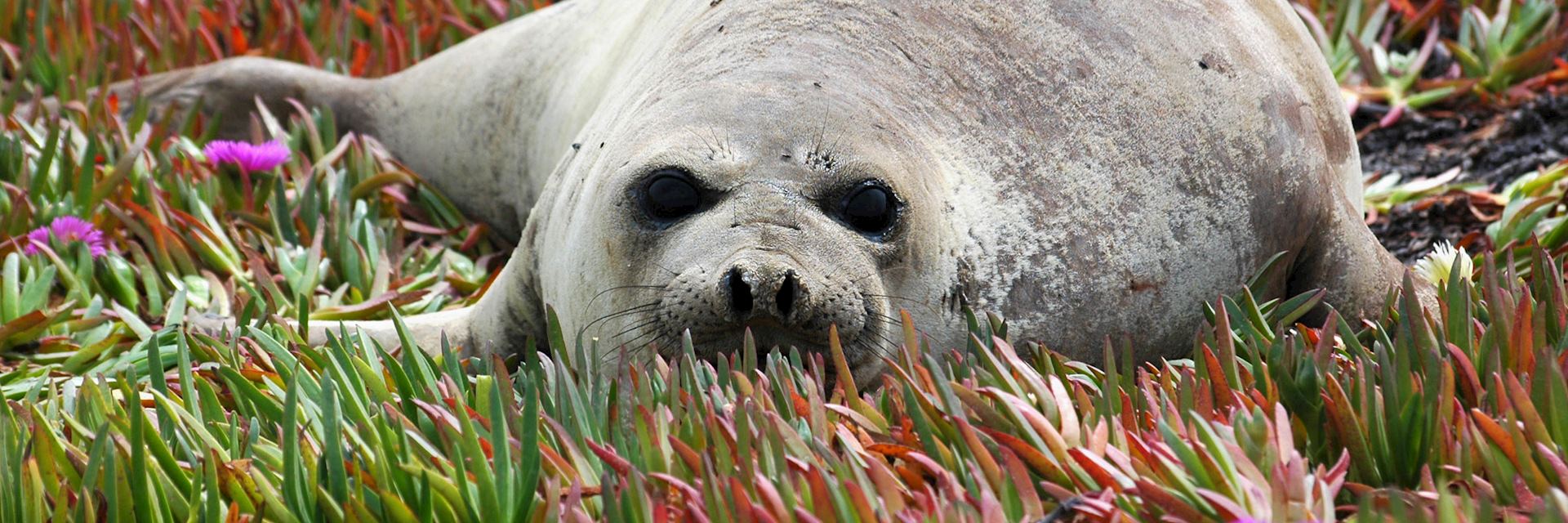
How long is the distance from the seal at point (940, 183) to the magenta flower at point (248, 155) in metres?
1.31

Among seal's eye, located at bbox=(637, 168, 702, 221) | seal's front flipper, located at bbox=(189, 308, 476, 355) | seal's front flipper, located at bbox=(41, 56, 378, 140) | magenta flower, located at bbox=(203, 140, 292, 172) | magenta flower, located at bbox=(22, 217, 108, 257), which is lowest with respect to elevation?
seal's front flipper, located at bbox=(189, 308, 476, 355)

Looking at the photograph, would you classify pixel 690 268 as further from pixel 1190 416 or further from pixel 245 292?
pixel 245 292

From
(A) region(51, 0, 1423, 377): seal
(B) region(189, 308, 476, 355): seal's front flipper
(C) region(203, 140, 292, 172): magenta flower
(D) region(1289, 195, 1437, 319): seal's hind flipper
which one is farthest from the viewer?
(C) region(203, 140, 292, 172): magenta flower

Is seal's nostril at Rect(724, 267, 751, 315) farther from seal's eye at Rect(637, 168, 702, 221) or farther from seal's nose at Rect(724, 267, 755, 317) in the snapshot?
seal's eye at Rect(637, 168, 702, 221)

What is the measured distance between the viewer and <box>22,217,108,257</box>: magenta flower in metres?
4.38

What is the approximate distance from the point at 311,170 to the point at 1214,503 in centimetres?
360

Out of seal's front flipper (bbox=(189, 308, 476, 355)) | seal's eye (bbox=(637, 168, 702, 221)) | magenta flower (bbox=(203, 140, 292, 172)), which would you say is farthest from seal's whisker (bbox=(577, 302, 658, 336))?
magenta flower (bbox=(203, 140, 292, 172))

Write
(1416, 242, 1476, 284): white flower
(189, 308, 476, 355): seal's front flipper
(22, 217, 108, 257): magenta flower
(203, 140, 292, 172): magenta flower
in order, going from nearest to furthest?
(1416, 242, 1476, 284): white flower
(189, 308, 476, 355): seal's front flipper
(22, 217, 108, 257): magenta flower
(203, 140, 292, 172): magenta flower

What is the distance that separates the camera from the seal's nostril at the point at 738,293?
8.59 feet

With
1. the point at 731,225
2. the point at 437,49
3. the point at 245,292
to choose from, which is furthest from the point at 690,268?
the point at 437,49

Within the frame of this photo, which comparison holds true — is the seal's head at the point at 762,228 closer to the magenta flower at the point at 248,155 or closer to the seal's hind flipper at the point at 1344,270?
the seal's hind flipper at the point at 1344,270

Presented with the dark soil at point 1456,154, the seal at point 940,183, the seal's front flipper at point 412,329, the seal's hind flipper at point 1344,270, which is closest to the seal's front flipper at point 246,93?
the seal's front flipper at point 412,329

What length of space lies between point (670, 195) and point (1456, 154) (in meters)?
3.30

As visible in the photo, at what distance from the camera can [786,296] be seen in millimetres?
2645
